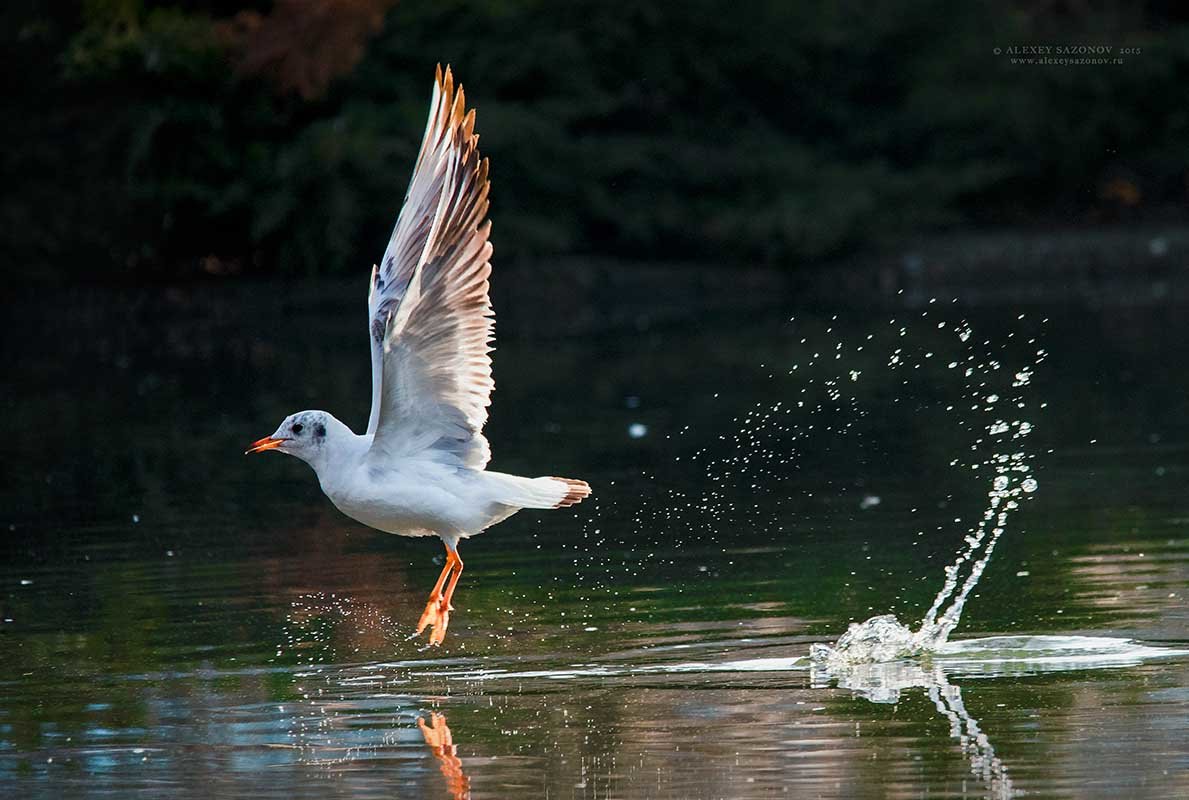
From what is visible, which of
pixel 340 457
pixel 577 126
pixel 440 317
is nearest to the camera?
pixel 440 317

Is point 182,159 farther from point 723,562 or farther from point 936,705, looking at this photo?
point 936,705

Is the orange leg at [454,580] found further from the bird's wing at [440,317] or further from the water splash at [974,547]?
the water splash at [974,547]

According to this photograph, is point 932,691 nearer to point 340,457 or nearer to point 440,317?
point 440,317

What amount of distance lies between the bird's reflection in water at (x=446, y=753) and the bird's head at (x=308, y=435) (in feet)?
5.49

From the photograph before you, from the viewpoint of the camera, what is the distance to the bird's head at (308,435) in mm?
8391

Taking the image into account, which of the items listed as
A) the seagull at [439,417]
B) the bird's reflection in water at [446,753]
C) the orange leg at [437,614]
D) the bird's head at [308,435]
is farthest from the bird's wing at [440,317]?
the bird's reflection in water at [446,753]

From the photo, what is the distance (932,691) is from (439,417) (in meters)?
2.30

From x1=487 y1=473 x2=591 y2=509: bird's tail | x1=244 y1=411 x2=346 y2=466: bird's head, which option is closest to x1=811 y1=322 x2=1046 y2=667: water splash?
x1=487 y1=473 x2=591 y2=509: bird's tail

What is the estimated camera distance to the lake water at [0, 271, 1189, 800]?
248 inches

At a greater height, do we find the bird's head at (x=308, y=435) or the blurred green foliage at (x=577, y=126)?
the blurred green foliage at (x=577, y=126)

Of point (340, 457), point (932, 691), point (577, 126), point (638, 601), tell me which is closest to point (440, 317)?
point (340, 457)

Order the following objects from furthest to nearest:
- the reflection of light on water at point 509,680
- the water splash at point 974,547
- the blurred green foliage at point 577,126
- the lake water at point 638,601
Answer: the blurred green foliage at point 577,126 < the water splash at point 974,547 < the reflection of light on water at point 509,680 < the lake water at point 638,601

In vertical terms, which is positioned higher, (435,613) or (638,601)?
(638,601)

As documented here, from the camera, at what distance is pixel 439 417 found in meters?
8.38
